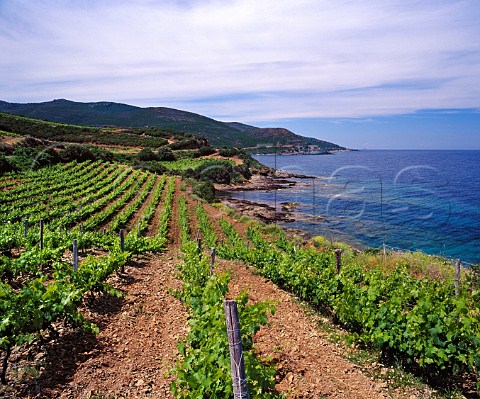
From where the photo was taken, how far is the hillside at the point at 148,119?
146875 millimetres

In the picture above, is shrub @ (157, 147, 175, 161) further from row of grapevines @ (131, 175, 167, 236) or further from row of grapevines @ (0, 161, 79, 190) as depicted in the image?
row of grapevines @ (131, 175, 167, 236)

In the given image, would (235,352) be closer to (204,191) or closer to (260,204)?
(204,191)

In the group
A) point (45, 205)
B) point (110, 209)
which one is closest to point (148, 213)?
point (110, 209)

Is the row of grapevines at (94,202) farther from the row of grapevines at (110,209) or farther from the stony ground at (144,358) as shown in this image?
the stony ground at (144,358)

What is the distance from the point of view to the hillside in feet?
482

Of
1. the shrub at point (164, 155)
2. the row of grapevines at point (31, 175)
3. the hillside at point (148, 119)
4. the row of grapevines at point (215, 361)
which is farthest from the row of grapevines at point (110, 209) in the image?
the hillside at point (148, 119)

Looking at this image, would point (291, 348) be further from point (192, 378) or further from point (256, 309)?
point (192, 378)

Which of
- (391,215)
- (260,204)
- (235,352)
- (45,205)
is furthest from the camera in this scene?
(260,204)

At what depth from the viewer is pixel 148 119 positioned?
163 m

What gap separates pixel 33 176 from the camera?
32.8 meters

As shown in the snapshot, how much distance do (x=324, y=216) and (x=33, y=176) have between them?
92.2 feet

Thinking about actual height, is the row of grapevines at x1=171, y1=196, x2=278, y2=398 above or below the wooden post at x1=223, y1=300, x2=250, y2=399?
below

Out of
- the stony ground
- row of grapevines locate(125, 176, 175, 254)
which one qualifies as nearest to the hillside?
row of grapevines locate(125, 176, 175, 254)

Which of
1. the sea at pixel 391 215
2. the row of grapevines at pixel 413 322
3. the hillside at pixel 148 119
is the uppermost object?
the hillside at pixel 148 119
